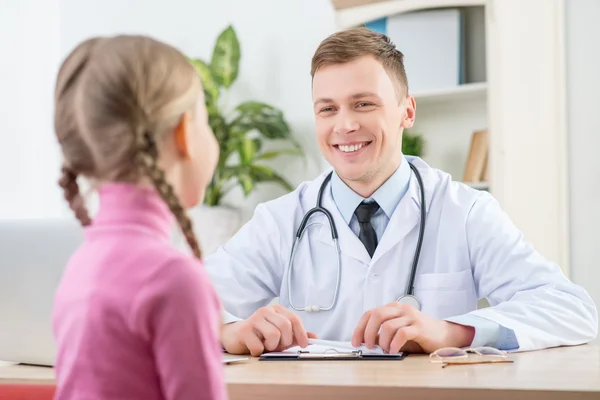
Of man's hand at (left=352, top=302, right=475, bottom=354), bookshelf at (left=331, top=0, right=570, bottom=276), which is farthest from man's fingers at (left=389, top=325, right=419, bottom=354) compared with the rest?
bookshelf at (left=331, top=0, right=570, bottom=276)

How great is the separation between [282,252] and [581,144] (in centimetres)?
160

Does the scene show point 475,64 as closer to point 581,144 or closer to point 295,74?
point 581,144

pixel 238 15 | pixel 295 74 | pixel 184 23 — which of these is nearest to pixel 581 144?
pixel 295 74

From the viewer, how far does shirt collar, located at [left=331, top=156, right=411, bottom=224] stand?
5.90 feet

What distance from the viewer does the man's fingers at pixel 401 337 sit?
1.27m

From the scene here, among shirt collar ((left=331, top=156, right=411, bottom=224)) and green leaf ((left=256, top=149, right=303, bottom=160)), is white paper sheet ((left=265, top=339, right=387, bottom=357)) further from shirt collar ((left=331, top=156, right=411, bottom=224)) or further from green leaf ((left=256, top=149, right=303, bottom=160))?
green leaf ((left=256, top=149, right=303, bottom=160))

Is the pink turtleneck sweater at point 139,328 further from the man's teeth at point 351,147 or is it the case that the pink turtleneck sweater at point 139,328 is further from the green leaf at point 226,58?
the green leaf at point 226,58

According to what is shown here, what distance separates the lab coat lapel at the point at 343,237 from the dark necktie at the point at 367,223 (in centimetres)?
2

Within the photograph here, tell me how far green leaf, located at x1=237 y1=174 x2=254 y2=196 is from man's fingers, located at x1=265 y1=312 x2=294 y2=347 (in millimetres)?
2177

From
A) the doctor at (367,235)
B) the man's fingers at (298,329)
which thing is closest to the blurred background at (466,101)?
the doctor at (367,235)

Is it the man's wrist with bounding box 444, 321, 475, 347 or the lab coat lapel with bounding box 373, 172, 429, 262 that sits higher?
the lab coat lapel with bounding box 373, 172, 429, 262

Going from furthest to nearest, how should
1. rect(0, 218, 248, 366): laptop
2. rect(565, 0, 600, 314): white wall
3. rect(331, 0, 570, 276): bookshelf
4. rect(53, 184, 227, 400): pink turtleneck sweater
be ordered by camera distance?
rect(565, 0, 600, 314): white wall, rect(331, 0, 570, 276): bookshelf, rect(0, 218, 248, 366): laptop, rect(53, 184, 227, 400): pink turtleneck sweater

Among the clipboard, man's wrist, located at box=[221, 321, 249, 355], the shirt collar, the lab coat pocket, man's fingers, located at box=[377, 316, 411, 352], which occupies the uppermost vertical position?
the shirt collar

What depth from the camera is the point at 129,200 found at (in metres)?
0.68
